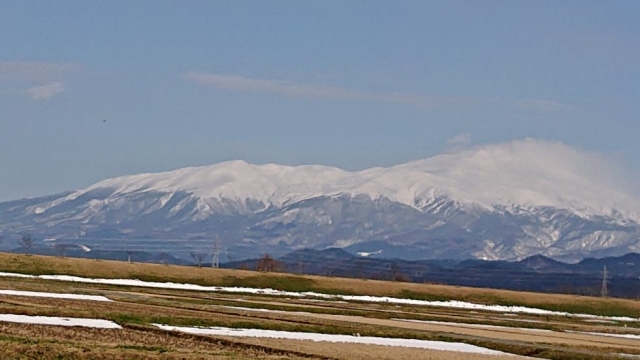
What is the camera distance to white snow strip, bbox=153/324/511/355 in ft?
171

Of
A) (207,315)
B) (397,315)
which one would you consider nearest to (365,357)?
(207,315)

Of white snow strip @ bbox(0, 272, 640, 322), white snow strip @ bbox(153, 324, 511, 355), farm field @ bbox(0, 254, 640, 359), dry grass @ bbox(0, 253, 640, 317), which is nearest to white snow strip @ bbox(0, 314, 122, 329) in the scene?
farm field @ bbox(0, 254, 640, 359)

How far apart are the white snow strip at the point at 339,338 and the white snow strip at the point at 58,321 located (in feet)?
8.56

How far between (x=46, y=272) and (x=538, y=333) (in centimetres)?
5325

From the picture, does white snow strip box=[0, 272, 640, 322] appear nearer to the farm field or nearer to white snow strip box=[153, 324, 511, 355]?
the farm field

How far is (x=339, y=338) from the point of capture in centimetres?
5528

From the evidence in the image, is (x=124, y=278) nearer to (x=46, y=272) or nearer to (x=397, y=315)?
(x=46, y=272)

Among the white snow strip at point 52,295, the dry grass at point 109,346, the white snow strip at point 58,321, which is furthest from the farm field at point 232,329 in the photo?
the white snow strip at point 58,321

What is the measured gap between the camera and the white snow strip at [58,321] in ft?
159

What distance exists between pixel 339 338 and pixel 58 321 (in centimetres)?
1369

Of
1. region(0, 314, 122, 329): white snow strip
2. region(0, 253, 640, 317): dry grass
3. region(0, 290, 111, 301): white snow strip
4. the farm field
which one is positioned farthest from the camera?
region(0, 253, 640, 317): dry grass

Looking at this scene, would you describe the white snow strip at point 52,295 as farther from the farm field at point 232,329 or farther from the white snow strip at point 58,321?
the white snow strip at point 58,321

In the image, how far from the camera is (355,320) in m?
71.4

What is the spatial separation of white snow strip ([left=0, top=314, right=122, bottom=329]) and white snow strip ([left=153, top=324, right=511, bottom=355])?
2.61m
